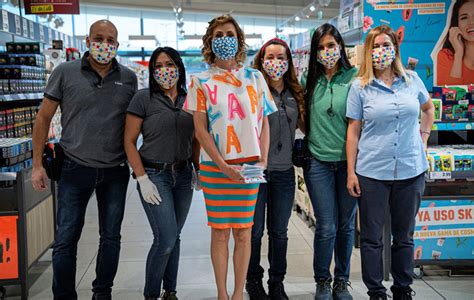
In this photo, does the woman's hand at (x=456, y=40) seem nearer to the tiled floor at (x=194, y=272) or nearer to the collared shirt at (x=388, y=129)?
the collared shirt at (x=388, y=129)

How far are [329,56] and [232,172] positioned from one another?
0.95 metres

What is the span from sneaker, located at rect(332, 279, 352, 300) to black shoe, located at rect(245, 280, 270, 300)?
0.42 metres

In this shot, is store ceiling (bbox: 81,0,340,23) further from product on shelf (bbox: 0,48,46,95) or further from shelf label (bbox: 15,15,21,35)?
product on shelf (bbox: 0,48,46,95)

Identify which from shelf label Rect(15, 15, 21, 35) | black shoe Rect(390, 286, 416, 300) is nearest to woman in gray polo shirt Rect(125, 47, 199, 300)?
black shoe Rect(390, 286, 416, 300)

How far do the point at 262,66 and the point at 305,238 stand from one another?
91.7 inches

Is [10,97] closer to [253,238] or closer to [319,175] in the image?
[253,238]

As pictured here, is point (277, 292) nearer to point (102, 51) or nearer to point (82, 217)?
point (82, 217)

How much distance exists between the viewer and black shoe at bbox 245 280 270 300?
321 centimetres

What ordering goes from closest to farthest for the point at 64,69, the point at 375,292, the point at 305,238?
the point at 64,69 < the point at 375,292 < the point at 305,238

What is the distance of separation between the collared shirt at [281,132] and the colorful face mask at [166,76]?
0.61m

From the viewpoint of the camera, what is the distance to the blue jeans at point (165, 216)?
9.26 ft

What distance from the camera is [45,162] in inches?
113

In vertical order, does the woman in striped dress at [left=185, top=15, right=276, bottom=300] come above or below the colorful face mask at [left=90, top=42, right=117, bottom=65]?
below

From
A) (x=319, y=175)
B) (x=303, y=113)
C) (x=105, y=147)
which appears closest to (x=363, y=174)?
(x=319, y=175)
